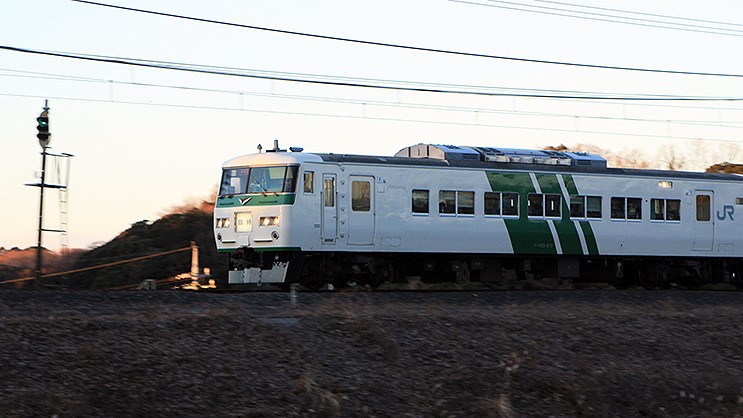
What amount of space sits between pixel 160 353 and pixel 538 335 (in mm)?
5392

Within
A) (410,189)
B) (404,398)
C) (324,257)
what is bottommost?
(404,398)

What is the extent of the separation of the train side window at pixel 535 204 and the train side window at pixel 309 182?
545 centimetres

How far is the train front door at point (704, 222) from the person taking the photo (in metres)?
27.0

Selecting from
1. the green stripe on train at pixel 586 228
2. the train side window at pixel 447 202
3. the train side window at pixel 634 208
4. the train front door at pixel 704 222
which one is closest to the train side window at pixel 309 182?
Result: the train side window at pixel 447 202

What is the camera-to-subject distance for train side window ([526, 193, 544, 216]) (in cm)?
2473

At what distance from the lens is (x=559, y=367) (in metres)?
13.2

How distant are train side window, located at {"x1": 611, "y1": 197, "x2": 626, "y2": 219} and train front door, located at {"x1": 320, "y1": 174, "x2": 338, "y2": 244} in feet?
24.2

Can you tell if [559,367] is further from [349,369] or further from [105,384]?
[105,384]

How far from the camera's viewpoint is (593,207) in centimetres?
2558

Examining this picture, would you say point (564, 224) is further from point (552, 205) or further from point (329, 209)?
point (329, 209)

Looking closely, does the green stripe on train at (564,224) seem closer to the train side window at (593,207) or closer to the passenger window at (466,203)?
the train side window at (593,207)

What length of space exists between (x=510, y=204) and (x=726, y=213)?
21.7 ft

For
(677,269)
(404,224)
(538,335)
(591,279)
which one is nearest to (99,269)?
(404,224)

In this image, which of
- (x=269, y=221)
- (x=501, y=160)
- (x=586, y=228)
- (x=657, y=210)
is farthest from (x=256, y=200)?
(x=657, y=210)
